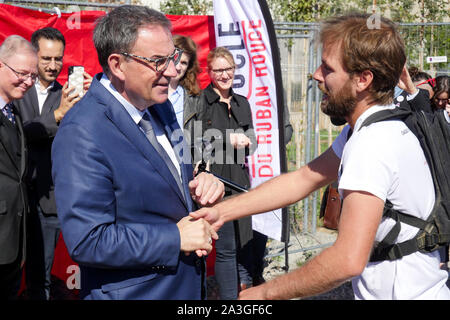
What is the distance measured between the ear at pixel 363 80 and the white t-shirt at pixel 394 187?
0.31 ft

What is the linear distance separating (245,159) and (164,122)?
7.91 feet

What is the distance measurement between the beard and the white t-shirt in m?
0.09

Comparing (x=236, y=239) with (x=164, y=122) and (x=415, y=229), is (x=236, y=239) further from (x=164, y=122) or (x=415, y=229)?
(x=415, y=229)

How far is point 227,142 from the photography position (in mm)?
4344

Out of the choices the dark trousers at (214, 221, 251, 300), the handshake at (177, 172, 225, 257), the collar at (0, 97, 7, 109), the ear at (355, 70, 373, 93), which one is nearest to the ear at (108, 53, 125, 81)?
the handshake at (177, 172, 225, 257)

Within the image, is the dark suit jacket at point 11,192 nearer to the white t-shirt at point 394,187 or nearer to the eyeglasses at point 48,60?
the eyeglasses at point 48,60

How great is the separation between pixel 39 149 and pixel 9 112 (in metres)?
0.53

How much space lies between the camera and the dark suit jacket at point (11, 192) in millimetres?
3027

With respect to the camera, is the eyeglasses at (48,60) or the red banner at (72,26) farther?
the red banner at (72,26)

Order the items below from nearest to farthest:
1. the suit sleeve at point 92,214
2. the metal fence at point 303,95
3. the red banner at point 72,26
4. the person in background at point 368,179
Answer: the person in background at point 368,179 < the suit sleeve at point 92,214 < the red banner at point 72,26 < the metal fence at point 303,95

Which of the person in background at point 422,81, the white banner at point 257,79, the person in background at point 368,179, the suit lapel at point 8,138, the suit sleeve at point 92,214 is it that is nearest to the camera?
the person in background at point 368,179

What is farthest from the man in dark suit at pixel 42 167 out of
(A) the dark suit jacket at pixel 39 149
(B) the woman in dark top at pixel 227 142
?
(B) the woman in dark top at pixel 227 142

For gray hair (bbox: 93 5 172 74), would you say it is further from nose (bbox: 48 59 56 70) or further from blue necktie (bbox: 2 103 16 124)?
nose (bbox: 48 59 56 70)

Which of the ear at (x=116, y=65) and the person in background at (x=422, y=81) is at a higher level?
the ear at (x=116, y=65)
